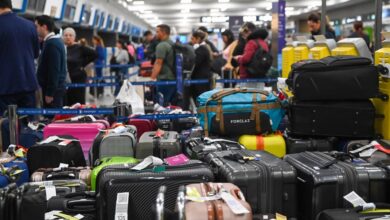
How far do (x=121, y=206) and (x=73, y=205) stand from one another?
1.12 ft

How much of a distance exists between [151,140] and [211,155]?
2.52 ft

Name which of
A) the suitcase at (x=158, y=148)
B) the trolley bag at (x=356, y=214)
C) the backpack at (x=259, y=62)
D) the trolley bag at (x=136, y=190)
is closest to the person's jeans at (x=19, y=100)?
the suitcase at (x=158, y=148)

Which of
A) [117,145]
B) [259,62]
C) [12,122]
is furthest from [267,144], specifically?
[259,62]

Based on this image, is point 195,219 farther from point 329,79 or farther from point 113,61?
point 113,61

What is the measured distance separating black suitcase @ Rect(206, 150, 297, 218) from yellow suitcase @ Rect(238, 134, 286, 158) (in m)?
1.02

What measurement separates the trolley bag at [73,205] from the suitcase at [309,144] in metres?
1.75

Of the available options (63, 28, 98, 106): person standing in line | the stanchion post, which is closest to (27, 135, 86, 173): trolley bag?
the stanchion post

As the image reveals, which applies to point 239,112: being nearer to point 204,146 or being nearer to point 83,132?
point 204,146

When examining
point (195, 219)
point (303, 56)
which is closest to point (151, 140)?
point (195, 219)

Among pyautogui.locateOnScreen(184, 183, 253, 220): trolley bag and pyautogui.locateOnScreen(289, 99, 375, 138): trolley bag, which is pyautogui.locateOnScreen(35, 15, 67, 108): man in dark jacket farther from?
pyautogui.locateOnScreen(184, 183, 253, 220): trolley bag

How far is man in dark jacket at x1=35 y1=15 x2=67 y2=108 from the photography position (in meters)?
6.07

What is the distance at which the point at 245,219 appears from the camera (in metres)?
2.24

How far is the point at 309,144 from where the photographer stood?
13.0ft

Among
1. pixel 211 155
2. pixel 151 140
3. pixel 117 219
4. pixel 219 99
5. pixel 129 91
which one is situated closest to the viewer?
pixel 117 219
